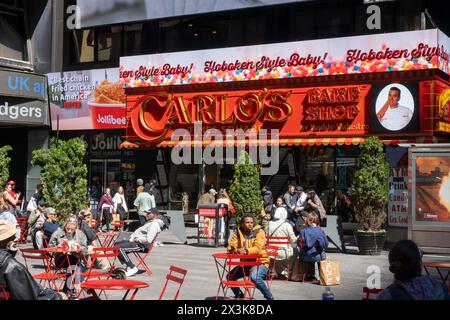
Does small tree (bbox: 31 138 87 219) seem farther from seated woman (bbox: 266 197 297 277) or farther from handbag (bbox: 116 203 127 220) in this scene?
handbag (bbox: 116 203 127 220)

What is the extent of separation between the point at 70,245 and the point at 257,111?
1467cm

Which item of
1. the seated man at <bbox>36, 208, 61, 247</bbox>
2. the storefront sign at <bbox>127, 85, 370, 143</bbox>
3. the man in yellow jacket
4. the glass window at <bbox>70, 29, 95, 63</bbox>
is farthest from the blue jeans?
the glass window at <bbox>70, 29, 95, 63</bbox>

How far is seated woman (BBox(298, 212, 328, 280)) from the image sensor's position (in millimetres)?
13523

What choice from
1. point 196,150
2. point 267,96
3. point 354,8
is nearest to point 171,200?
point 196,150

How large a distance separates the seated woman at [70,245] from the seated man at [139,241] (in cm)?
170

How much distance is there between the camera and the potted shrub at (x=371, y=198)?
1870cm

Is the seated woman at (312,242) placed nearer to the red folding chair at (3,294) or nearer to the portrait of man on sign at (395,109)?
the red folding chair at (3,294)

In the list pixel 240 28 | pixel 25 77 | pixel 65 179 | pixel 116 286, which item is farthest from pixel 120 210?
pixel 116 286

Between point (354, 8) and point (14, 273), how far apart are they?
2140cm

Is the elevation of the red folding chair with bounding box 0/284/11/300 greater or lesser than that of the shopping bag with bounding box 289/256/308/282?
greater

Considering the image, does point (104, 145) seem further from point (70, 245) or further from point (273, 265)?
point (70, 245)

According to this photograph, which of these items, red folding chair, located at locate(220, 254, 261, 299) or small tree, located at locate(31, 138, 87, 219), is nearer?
red folding chair, located at locate(220, 254, 261, 299)

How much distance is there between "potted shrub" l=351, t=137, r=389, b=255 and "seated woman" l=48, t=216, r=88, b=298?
8954 millimetres
